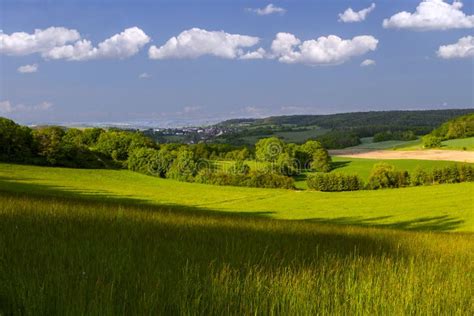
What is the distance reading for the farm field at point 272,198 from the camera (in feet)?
161

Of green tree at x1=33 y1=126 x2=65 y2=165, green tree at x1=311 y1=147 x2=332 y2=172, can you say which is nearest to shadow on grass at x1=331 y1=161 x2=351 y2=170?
green tree at x1=311 y1=147 x2=332 y2=172

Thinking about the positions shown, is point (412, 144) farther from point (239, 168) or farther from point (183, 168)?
point (183, 168)

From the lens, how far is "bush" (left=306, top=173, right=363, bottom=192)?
82.2 m

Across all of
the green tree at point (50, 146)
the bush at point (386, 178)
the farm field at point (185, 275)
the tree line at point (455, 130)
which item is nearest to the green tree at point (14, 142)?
the green tree at point (50, 146)

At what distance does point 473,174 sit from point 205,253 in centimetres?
8770

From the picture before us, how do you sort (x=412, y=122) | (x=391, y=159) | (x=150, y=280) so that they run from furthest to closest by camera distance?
(x=412, y=122), (x=391, y=159), (x=150, y=280)

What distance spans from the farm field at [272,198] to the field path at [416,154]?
20793mm

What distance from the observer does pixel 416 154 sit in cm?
9900

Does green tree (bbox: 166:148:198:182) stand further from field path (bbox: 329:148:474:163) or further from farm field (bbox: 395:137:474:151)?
farm field (bbox: 395:137:474:151)

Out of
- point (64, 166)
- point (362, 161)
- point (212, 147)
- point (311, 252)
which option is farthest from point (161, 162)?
point (311, 252)

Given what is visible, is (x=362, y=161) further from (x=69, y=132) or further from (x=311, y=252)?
(x=311, y=252)

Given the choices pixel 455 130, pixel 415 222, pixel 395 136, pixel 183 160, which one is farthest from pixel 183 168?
pixel 395 136

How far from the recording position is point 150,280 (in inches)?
117

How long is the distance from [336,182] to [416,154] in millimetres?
27839
